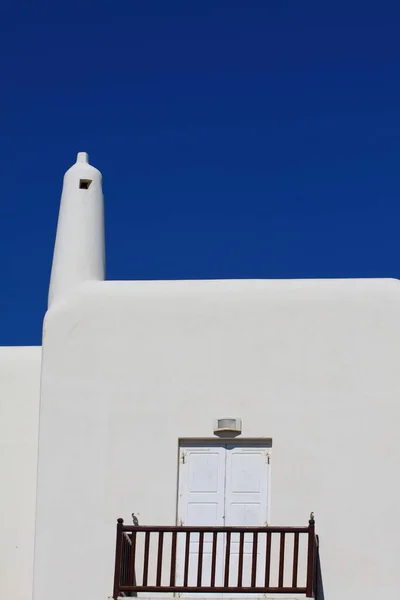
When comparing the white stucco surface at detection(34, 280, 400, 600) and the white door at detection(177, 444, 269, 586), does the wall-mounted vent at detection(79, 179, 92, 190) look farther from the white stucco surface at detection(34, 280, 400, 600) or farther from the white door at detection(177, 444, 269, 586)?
the white door at detection(177, 444, 269, 586)

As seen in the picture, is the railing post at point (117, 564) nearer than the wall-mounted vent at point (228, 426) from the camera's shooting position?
Yes

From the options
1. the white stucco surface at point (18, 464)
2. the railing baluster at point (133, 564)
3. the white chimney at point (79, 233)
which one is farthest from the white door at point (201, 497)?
the white stucco surface at point (18, 464)

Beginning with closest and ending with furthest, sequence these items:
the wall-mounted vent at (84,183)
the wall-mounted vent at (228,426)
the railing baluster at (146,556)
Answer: the railing baluster at (146,556)
the wall-mounted vent at (228,426)
the wall-mounted vent at (84,183)

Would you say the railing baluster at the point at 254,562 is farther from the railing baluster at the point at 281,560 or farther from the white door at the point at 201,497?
the white door at the point at 201,497

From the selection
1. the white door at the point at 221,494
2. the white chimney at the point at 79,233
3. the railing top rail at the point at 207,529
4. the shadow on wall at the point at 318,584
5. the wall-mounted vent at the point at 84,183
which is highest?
the wall-mounted vent at the point at 84,183

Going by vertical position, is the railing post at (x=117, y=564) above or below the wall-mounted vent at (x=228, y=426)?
below

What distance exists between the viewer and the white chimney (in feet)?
71.6

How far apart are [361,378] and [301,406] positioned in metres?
0.94

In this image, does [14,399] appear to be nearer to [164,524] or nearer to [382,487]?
[164,524]

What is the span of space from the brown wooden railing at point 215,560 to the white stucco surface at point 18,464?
3597mm

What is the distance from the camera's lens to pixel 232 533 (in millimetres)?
19938

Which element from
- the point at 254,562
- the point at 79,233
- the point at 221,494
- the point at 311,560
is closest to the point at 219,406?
the point at 221,494

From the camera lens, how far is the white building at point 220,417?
1983cm

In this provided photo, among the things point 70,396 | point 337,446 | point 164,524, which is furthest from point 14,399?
point 337,446
